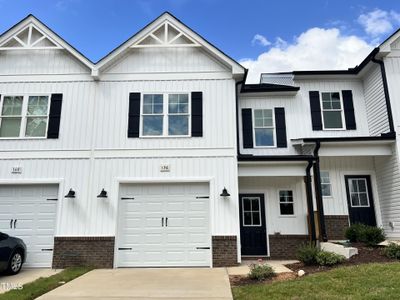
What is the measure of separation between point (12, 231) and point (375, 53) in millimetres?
13495

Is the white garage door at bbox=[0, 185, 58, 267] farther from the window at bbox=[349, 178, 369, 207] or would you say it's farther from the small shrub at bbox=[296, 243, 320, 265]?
the window at bbox=[349, 178, 369, 207]

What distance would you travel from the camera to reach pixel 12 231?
10.1 m

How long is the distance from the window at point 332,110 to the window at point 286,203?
10.1 ft

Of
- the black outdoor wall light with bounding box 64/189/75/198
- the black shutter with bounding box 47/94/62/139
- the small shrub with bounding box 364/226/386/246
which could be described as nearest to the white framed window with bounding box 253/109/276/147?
the small shrub with bounding box 364/226/386/246

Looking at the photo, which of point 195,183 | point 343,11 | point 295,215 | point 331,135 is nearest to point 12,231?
point 195,183

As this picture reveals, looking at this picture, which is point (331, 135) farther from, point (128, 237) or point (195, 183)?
point (128, 237)

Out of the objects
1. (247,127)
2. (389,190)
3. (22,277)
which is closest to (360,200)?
(389,190)

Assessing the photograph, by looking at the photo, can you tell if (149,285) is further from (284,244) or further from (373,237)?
(373,237)

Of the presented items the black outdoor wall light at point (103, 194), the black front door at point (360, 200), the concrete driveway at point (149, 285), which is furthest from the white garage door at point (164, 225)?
the black front door at point (360, 200)

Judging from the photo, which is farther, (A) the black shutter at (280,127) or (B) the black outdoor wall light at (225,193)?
(A) the black shutter at (280,127)

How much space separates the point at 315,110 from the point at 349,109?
1.31m

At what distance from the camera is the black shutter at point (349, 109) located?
12.6 metres

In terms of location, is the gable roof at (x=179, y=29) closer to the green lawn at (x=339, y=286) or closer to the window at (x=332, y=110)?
the window at (x=332, y=110)

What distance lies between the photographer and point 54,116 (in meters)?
10.9
